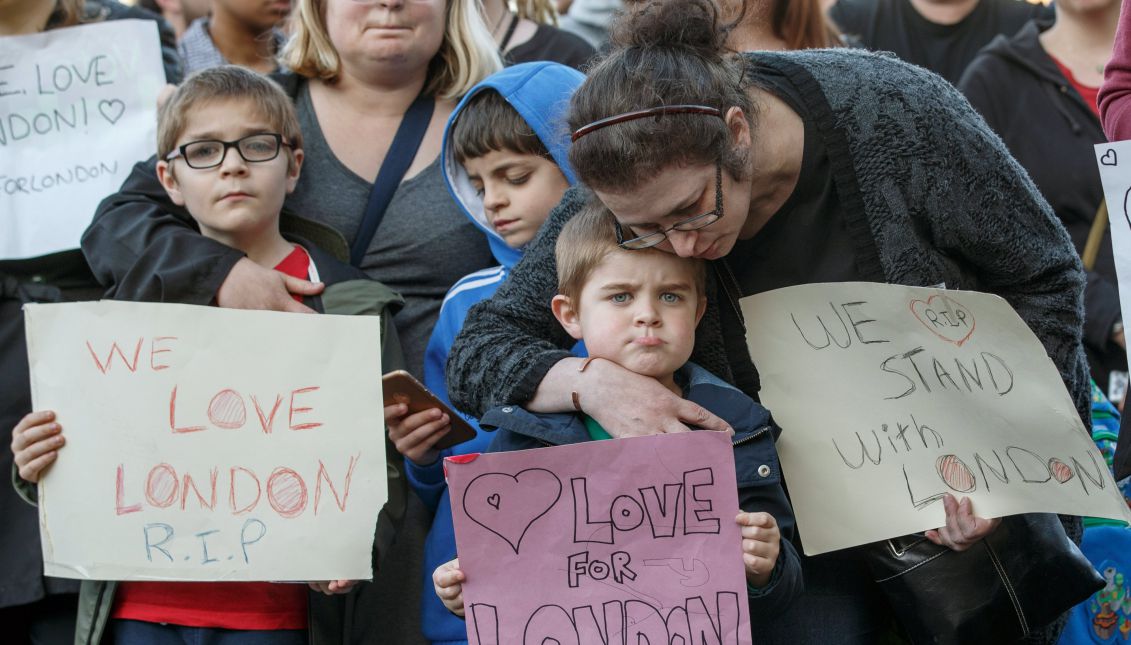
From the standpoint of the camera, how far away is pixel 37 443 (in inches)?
106

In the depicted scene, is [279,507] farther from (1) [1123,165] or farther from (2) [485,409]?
(1) [1123,165]

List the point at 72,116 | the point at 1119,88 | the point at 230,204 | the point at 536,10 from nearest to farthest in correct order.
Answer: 1. the point at 1119,88
2. the point at 230,204
3. the point at 72,116
4. the point at 536,10

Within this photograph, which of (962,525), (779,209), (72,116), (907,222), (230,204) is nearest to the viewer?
(962,525)

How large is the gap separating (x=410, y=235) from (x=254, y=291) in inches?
20.3

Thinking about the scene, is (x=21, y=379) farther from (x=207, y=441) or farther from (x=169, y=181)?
(x=207, y=441)

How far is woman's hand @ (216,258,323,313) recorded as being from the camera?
2904mm

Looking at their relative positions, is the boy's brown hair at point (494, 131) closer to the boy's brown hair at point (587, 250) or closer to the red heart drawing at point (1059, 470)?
the boy's brown hair at point (587, 250)

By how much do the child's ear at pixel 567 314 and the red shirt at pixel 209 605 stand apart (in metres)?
0.87

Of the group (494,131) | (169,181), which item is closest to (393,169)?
(494,131)

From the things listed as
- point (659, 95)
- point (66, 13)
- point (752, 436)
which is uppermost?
point (66, 13)

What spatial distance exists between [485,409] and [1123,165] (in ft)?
4.20

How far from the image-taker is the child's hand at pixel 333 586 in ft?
8.89

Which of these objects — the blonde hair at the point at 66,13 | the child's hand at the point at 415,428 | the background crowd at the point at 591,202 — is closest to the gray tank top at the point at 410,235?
the background crowd at the point at 591,202

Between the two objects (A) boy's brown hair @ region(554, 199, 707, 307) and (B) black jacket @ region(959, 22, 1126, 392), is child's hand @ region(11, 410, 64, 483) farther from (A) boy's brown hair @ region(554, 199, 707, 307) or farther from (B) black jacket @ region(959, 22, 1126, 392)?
(B) black jacket @ region(959, 22, 1126, 392)
